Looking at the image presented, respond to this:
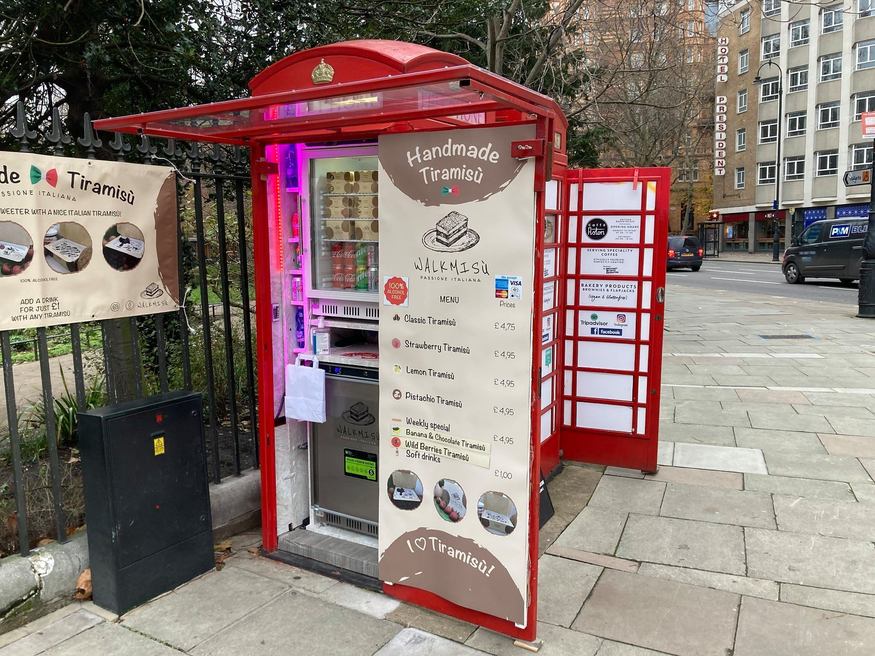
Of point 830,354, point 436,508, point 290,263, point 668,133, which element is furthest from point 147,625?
point 668,133

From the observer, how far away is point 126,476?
333cm

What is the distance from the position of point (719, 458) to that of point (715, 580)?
207 cm

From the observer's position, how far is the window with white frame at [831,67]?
38469 mm

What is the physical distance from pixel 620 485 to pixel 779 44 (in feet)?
151

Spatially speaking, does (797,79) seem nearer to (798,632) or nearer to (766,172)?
(766,172)

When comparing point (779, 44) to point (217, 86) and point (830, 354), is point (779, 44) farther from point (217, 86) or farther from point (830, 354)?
point (217, 86)

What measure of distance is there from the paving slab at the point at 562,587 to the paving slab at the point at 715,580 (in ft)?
1.05

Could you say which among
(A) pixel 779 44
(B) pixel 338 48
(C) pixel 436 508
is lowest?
(C) pixel 436 508

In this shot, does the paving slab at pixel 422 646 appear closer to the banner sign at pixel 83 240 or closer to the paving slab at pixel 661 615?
the paving slab at pixel 661 615

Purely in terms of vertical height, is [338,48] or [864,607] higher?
[338,48]

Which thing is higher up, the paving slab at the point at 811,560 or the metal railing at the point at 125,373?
the metal railing at the point at 125,373

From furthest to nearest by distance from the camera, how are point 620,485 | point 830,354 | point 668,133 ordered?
point 668,133 → point 830,354 → point 620,485

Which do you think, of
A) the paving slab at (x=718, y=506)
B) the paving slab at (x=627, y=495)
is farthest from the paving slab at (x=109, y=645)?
the paving slab at (x=718, y=506)

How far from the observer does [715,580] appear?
3574 millimetres
